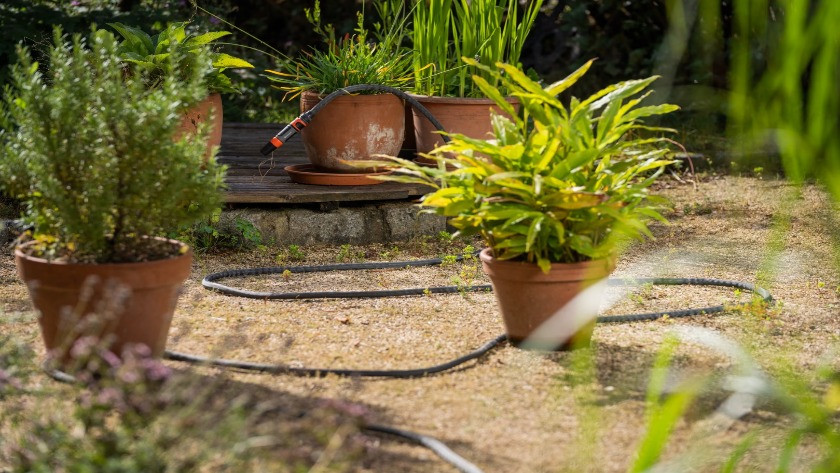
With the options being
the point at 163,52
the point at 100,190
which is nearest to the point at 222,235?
the point at 163,52

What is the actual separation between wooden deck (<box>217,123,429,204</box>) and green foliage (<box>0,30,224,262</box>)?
146 cm

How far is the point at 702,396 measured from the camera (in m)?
2.27

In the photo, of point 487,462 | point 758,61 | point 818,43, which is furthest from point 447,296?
point 758,61

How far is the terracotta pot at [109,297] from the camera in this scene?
2.15 meters

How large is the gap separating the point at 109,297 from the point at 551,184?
114 centimetres

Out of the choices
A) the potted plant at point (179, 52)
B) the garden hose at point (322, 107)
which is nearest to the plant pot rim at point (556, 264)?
the garden hose at point (322, 107)

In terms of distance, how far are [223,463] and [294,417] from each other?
0.32 m

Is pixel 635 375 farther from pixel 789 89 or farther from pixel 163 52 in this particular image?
pixel 163 52

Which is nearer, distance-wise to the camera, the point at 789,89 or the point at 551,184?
the point at 789,89

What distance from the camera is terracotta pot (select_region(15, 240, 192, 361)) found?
2.15 m

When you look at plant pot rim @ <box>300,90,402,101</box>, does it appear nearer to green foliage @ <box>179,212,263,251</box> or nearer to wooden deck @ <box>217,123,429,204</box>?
wooden deck @ <box>217,123,429,204</box>

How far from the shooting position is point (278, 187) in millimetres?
4047

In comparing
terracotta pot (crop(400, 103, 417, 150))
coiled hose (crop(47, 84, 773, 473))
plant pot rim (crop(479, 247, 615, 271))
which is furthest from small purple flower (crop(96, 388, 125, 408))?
terracotta pot (crop(400, 103, 417, 150))

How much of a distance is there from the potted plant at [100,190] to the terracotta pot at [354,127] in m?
1.74
